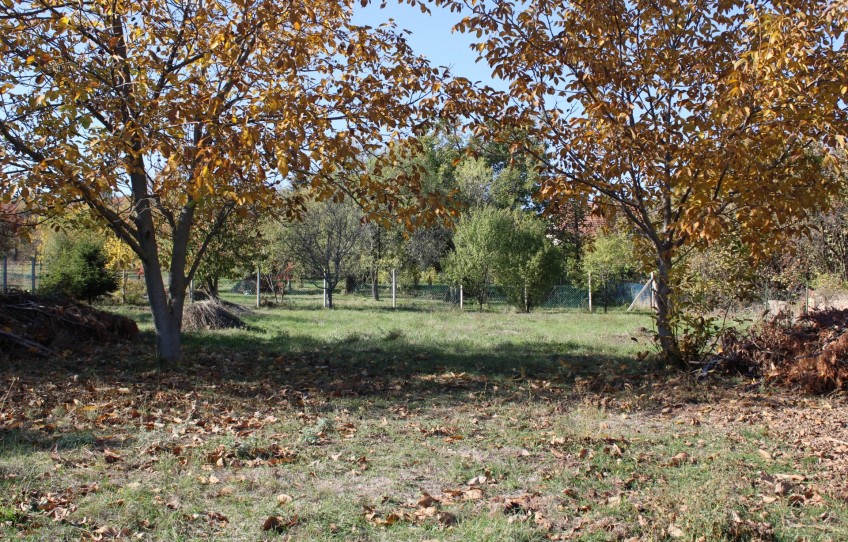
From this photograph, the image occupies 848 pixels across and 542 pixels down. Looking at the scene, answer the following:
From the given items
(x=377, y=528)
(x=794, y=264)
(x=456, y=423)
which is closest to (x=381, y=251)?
(x=794, y=264)

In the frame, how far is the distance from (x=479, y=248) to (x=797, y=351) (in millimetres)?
21663

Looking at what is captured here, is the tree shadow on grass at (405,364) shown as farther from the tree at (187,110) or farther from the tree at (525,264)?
the tree at (525,264)

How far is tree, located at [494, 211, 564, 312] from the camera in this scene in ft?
95.3

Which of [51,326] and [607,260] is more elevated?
[607,260]

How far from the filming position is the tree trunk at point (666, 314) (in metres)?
9.13

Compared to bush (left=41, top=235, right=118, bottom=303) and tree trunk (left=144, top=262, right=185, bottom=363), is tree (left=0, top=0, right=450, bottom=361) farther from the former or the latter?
bush (left=41, top=235, right=118, bottom=303)

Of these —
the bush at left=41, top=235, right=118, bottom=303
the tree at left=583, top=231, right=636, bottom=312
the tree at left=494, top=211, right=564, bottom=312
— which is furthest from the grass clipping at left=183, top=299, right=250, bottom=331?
the tree at left=583, top=231, right=636, bottom=312

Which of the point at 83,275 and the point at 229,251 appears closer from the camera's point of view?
the point at 229,251

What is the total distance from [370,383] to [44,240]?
98.3ft

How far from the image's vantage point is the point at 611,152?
27.6 feet

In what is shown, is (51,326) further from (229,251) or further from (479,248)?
(479,248)

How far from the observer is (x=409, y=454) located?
17.0 ft

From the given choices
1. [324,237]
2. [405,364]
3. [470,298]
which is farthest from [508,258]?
[405,364]

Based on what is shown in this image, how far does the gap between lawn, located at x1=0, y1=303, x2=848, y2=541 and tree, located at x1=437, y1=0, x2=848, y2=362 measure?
2.04 meters
